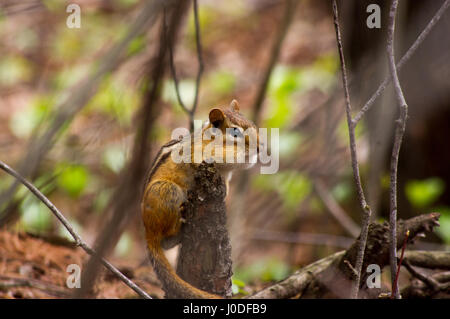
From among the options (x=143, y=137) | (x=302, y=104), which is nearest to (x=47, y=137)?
(x=143, y=137)

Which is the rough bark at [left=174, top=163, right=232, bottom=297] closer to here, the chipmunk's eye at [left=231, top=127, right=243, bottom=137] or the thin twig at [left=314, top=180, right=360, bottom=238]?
the chipmunk's eye at [left=231, top=127, right=243, bottom=137]

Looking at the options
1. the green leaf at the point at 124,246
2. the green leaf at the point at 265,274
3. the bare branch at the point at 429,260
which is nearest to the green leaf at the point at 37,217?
the green leaf at the point at 124,246

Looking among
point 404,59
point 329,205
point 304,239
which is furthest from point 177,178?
point 304,239

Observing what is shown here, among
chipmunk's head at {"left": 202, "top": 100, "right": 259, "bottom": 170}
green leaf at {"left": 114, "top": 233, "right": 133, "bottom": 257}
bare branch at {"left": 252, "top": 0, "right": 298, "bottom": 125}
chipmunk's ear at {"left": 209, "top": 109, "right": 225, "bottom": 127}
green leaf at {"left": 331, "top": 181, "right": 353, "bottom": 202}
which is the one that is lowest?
green leaf at {"left": 114, "top": 233, "right": 133, "bottom": 257}

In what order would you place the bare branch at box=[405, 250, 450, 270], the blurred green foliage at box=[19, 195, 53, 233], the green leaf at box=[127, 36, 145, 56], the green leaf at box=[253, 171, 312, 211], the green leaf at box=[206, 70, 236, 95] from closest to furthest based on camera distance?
1. the bare branch at box=[405, 250, 450, 270]
2. the green leaf at box=[127, 36, 145, 56]
3. the blurred green foliage at box=[19, 195, 53, 233]
4. the green leaf at box=[253, 171, 312, 211]
5. the green leaf at box=[206, 70, 236, 95]

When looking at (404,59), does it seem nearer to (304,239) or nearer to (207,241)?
(207,241)

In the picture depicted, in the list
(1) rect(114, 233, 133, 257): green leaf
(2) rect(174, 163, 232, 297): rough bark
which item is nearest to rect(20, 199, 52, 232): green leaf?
(1) rect(114, 233, 133, 257): green leaf
